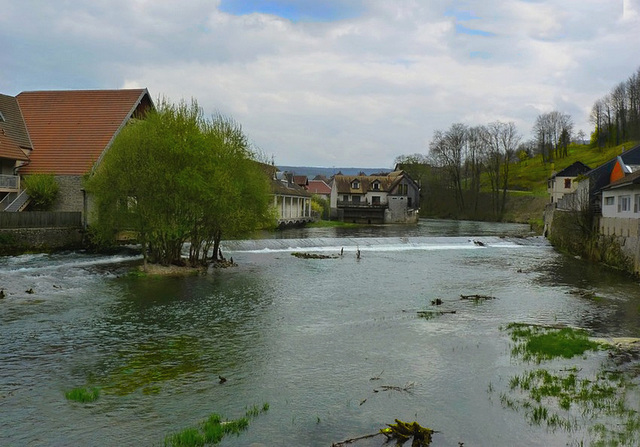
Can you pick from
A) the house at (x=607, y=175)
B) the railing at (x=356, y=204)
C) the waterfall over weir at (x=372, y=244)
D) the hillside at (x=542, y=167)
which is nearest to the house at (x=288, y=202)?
the waterfall over weir at (x=372, y=244)

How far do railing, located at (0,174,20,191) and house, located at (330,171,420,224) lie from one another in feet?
181

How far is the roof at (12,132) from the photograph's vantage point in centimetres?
3662

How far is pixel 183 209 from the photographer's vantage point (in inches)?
1073

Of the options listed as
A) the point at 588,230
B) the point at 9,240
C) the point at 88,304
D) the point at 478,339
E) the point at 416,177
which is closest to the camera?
the point at 478,339

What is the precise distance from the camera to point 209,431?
353 inches

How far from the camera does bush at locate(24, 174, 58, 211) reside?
1406 inches

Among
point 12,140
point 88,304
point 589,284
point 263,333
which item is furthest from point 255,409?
point 12,140

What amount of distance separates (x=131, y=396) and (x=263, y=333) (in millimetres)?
5562

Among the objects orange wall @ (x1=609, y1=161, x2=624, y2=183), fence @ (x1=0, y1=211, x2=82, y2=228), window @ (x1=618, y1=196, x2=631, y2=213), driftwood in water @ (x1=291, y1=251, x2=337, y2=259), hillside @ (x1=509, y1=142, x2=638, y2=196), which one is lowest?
driftwood in water @ (x1=291, y1=251, x2=337, y2=259)

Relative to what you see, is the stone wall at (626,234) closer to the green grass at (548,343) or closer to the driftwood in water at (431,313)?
the driftwood in water at (431,313)

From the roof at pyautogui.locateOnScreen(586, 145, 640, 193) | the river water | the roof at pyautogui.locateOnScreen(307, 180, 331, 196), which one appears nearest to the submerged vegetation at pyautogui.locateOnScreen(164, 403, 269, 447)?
the river water

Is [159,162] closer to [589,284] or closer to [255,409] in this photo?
[255,409]

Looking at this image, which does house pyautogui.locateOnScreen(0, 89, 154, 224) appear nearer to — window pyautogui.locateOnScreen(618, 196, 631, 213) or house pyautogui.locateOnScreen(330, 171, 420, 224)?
window pyautogui.locateOnScreen(618, 196, 631, 213)

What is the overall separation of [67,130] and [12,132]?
138 inches
